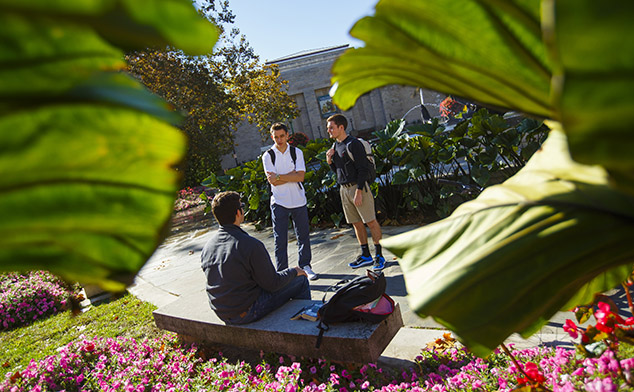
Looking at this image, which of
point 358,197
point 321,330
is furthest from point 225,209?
point 358,197

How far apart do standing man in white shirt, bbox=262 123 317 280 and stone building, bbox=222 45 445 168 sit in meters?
22.9

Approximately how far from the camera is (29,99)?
0.74ft

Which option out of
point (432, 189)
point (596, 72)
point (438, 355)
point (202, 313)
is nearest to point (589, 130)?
point (596, 72)

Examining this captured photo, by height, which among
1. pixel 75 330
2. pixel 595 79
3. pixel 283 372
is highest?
pixel 595 79

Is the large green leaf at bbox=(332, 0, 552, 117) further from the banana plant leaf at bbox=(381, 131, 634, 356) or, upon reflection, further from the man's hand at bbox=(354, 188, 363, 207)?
the man's hand at bbox=(354, 188, 363, 207)

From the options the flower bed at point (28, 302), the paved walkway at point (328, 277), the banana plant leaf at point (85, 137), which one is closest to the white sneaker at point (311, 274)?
the paved walkway at point (328, 277)

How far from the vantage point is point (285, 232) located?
14.7 ft

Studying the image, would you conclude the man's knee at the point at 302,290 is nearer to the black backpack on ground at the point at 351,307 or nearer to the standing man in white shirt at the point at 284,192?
the black backpack on ground at the point at 351,307

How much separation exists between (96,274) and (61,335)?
235 inches

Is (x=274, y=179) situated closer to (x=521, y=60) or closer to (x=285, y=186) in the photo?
(x=285, y=186)

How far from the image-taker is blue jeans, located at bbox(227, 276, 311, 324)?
3008 mm

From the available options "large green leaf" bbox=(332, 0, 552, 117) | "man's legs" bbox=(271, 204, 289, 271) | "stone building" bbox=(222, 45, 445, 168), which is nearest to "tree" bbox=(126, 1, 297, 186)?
"stone building" bbox=(222, 45, 445, 168)

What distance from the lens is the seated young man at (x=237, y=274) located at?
2.95 m

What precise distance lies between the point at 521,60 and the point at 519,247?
0.22m
